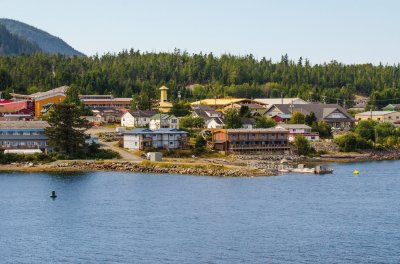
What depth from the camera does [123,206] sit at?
1238 inches

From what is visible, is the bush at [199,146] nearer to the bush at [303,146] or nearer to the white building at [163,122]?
the bush at [303,146]

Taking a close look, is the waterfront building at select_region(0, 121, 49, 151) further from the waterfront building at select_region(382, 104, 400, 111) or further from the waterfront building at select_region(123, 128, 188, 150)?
the waterfront building at select_region(382, 104, 400, 111)

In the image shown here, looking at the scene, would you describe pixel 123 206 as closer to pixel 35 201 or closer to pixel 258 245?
pixel 35 201

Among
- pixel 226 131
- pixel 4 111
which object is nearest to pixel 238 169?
pixel 226 131

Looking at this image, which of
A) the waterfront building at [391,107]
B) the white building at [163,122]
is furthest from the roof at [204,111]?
the waterfront building at [391,107]

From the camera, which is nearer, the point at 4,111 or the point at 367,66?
the point at 4,111

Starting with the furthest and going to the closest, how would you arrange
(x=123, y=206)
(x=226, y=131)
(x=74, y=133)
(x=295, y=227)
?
(x=226, y=131), (x=74, y=133), (x=123, y=206), (x=295, y=227)

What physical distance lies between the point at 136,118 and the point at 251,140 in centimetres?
1171

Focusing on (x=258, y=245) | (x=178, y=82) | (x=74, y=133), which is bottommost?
(x=258, y=245)

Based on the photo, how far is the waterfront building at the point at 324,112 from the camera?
66000 millimetres

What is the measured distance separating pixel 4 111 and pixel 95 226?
37.0 metres

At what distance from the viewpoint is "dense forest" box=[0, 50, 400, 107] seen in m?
78.8

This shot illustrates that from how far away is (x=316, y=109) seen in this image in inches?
2677

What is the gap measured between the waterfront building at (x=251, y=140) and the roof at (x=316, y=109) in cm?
1497
